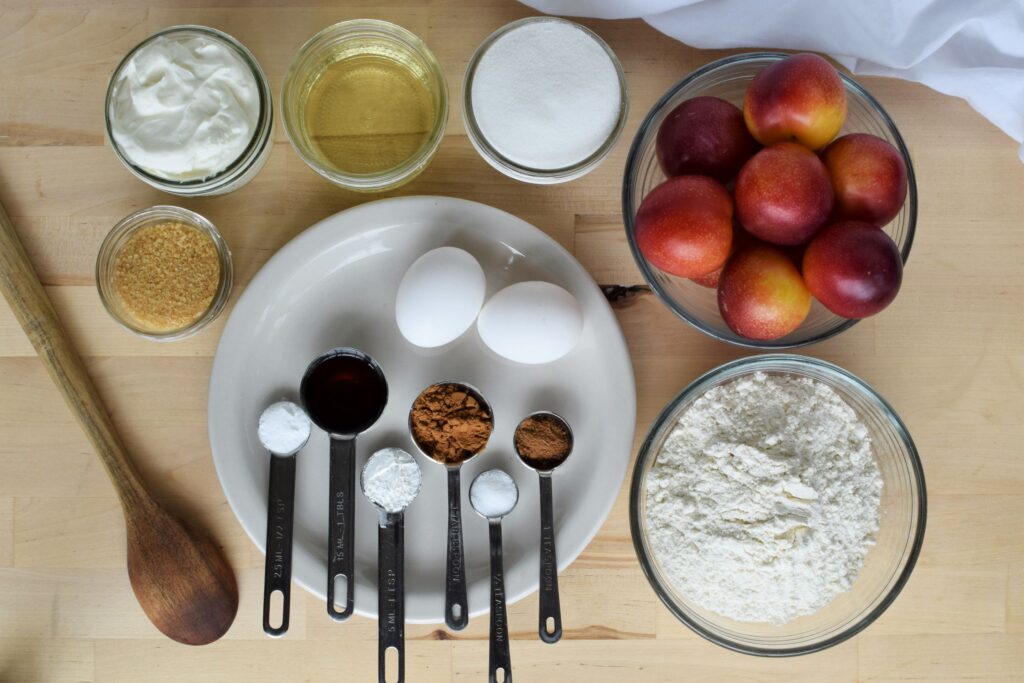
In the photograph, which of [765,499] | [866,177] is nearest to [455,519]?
[765,499]

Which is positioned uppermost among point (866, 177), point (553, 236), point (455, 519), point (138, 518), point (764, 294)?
point (866, 177)

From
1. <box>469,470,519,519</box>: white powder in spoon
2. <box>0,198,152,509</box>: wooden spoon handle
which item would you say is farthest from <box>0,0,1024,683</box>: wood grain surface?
<box>469,470,519,519</box>: white powder in spoon

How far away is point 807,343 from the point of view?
2.49ft

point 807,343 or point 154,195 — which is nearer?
point 807,343

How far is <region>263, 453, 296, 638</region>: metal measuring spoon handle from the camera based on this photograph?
85 centimetres

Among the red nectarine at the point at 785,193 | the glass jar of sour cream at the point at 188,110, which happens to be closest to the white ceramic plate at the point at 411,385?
the glass jar of sour cream at the point at 188,110

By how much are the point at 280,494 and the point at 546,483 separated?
308 mm

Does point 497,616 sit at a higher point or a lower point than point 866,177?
lower

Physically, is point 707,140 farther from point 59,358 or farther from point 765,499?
point 59,358

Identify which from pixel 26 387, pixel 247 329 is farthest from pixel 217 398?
pixel 26 387

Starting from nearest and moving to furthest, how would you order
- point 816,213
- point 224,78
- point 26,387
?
point 816,213 → point 224,78 → point 26,387

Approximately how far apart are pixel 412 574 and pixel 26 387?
526mm

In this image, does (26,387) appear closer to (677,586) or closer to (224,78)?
(224,78)

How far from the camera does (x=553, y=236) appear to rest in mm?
901
